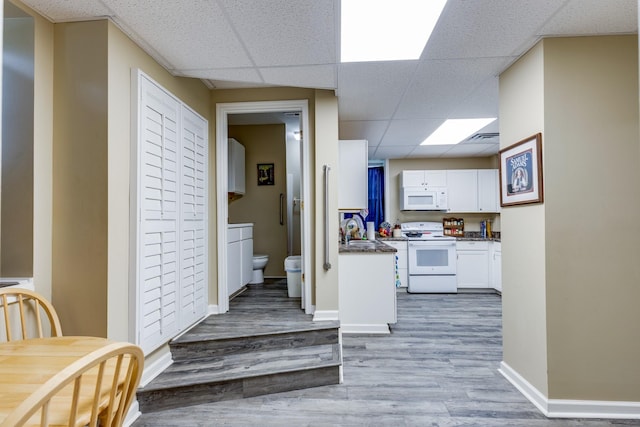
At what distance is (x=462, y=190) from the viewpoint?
5133 mm

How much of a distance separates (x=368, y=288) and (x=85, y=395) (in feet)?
8.31

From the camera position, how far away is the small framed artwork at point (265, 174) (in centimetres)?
476

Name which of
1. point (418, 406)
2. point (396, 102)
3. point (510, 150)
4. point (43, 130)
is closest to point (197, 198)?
point (43, 130)

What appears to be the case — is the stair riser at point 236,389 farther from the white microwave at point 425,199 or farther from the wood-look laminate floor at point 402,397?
the white microwave at point 425,199

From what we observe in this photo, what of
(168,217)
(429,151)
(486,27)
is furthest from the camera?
(429,151)

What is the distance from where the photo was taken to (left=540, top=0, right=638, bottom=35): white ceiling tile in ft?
5.33

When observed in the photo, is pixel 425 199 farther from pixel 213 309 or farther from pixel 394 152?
pixel 213 309


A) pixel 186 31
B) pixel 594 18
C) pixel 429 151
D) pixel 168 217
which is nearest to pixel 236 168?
pixel 168 217

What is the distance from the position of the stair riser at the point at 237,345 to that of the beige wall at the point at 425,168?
11.3ft

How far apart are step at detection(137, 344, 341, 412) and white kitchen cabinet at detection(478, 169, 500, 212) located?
3955 mm

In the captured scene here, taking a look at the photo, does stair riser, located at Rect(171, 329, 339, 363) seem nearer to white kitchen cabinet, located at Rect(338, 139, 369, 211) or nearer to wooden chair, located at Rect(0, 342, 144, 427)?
wooden chair, located at Rect(0, 342, 144, 427)

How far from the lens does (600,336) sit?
1.87 metres

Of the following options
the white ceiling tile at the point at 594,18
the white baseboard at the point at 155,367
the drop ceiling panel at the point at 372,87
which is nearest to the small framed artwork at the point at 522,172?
the white ceiling tile at the point at 594,18

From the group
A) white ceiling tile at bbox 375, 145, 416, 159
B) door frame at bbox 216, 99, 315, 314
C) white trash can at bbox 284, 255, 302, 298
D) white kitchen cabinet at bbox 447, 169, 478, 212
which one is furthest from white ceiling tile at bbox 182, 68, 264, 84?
white kitchen cabinet at bbox 447, 169, 478, 212
